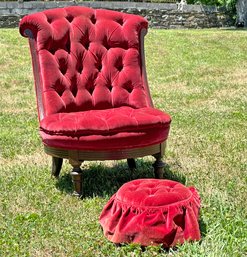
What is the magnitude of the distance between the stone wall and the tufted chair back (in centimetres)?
1505

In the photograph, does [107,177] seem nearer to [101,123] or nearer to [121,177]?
[121,177]

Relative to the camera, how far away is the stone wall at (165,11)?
68.5ft

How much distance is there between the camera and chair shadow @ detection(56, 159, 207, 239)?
5.10 meters

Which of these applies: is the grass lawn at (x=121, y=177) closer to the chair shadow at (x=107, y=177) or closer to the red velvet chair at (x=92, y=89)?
the chair shadow at (x=107, y=177)

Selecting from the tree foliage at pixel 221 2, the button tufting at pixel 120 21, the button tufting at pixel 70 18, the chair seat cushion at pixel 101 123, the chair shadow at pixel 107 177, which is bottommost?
the tree foliage at pixel 221 2

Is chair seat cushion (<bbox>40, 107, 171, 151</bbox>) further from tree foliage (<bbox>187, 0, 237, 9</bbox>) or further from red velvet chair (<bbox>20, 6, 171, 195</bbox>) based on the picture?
tree foliage (<bbox>187, 0, 237, 9</bbox>)

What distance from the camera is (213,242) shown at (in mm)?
3764

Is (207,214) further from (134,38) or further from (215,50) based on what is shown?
(215,50)

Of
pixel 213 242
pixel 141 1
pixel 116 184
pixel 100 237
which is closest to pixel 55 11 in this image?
pixel 116 184

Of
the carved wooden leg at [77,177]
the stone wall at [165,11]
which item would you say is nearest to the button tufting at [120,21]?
the carved wooden leg at [77,177]

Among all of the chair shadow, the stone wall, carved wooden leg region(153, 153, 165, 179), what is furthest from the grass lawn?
the stone wall

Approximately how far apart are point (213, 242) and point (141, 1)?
20286 millimetres

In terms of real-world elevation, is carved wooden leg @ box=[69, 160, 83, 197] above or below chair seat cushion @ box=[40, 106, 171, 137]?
below

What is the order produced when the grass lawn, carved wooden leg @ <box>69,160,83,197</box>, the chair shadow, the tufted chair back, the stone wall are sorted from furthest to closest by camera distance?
the stone wall
the tufted chair back
the chair shadow
carved wooden leg @ <box>69,160,83,197</box>
the grass lawn
